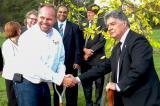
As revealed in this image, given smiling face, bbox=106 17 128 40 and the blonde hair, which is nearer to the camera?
smiling face, bbox=106 17 128 40

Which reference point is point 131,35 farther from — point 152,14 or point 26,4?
point 26,4

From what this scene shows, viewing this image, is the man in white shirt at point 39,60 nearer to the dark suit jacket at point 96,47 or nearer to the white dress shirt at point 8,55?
the white dress shirt at point 8,55

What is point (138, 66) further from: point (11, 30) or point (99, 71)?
point (11, 30)

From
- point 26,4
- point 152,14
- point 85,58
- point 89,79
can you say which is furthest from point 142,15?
point 26,4

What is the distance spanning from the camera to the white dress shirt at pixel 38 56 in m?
6.71

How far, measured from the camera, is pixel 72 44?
34.9 ft

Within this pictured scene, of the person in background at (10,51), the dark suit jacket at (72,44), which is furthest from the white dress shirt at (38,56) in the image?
the dark suit jacket at (72,44)

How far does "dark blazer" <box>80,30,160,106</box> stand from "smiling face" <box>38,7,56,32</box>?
1093 millimetres

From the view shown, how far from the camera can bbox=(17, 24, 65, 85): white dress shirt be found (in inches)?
264

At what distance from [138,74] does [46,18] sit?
148 centimetres

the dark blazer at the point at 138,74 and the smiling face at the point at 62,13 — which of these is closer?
the dark blazer at the point at 138,74

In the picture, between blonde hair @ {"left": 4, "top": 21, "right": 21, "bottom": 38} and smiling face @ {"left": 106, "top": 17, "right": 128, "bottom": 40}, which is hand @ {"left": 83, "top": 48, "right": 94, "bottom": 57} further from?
smiling face @ {"left": 106, "top": 17, "right": 128, "bottom": 40}

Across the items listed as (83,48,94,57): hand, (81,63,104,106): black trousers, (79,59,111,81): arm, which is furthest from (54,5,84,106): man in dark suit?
(79,59,111,81): arm

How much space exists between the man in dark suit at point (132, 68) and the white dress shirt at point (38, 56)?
0.88 m
